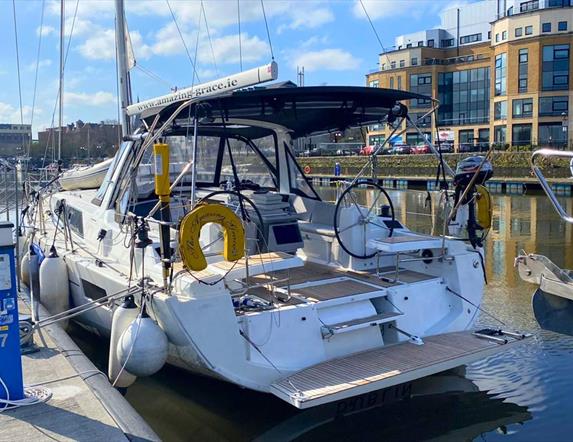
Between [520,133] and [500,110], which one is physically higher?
[500,110]

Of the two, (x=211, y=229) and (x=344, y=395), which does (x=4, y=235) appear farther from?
(x=344, y=395)

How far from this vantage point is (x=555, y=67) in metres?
51.5

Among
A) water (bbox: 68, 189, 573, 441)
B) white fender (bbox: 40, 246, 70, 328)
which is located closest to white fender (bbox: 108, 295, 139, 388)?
water (bbox: 68, 189, 573, 441)

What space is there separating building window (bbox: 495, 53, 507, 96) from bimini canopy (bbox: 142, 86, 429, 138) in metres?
51.7

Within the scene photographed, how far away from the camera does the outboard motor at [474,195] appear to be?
21.6 feet

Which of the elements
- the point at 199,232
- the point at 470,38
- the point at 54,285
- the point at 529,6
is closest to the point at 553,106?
the point at 529,6

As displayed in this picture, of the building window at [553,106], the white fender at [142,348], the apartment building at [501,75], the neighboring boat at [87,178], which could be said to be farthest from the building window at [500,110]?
the white fender at [142,348]

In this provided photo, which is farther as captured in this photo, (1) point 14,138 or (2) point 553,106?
(2) point 553,106

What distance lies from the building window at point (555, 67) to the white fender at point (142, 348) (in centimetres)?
5326

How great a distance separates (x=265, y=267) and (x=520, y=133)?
5243 cm

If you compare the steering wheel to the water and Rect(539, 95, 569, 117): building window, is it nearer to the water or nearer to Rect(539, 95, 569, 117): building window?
the water

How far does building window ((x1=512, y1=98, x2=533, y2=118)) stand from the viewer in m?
52.2

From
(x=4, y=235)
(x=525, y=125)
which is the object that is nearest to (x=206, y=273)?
(x=4, y=235)

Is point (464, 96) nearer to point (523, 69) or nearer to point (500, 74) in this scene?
point (500, 74)
